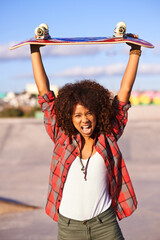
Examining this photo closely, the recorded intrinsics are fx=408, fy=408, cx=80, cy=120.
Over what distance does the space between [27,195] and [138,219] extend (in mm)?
2421

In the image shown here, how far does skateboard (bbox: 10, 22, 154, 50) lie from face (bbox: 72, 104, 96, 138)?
0.46m

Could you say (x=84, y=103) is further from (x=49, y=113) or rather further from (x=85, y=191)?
(x=85, y=191)

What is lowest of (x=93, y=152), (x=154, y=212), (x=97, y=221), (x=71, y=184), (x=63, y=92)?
(x=154, y=212)

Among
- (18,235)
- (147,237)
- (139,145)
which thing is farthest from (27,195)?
(139,145)

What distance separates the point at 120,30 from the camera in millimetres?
2799

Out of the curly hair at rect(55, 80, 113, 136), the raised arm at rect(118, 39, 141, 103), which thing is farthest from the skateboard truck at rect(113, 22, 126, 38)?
the curly hair at rect(55, 80, 113, 136)

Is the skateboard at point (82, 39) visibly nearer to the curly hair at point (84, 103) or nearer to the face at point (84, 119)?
the curly hair at point (84, 103)

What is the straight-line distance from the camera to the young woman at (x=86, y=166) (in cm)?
257

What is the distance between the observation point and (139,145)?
13.4 m

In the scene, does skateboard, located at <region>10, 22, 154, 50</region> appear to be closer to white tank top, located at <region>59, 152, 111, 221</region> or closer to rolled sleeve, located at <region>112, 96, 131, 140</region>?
rolled sleeve, located at <region>112, 96, 131, 140</region>

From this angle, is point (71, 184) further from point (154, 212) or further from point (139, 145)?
point (139, 145)

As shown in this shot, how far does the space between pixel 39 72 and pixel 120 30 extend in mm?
629

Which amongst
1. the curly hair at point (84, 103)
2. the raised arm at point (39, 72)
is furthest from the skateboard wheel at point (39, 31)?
the curly hair at point (84, 103)

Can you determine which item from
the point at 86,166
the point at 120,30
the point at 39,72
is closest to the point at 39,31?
the point at 39,72
